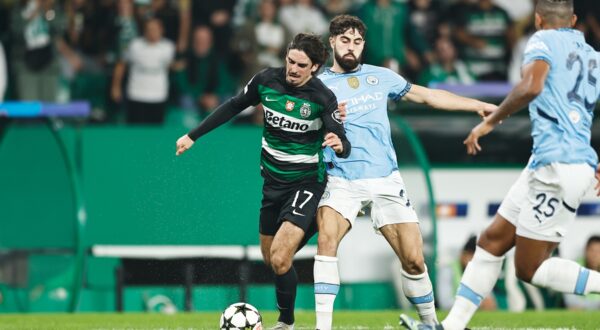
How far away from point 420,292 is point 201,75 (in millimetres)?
7494

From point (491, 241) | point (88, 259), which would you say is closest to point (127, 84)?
point (88, 259)

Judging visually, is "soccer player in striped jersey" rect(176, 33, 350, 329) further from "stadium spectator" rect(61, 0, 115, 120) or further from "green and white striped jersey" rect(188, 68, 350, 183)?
"stadium spectator" rect(61, 0, 115, 120)

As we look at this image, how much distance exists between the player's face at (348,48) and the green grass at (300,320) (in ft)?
7.95

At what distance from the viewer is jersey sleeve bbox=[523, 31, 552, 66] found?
7680 mm

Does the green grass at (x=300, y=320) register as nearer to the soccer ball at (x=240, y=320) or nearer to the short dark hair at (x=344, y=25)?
the soccer ball at (x=240, y=320)

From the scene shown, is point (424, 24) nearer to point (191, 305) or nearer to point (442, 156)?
point (442, 156)

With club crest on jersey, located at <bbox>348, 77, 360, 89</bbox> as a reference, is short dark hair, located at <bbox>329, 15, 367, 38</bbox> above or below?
above

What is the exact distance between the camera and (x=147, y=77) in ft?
51.2

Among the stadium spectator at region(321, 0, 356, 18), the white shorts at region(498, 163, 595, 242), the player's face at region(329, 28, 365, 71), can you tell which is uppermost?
the player's face at region(329, 28, 365, 71)

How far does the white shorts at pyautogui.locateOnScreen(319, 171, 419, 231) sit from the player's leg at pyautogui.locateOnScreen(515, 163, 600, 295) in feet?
4.38

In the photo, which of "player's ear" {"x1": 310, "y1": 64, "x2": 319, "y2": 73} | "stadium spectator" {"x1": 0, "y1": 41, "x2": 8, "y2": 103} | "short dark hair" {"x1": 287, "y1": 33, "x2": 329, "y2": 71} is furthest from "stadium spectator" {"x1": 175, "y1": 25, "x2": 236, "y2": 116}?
"short dark hair" {"x1": 287, "y1": 33, "x2": 329, "y2": 71}

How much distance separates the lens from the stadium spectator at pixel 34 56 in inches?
608

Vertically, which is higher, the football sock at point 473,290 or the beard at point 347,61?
the beard at point 347,61

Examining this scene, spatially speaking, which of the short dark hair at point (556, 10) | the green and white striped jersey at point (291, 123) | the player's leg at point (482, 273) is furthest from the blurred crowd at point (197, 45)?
the player's leg at point (482, 273)
